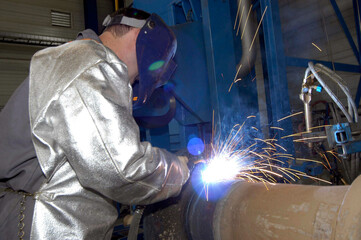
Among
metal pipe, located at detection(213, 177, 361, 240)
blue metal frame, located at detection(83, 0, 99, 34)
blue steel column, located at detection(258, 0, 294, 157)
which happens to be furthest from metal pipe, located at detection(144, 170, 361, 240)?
blue metal frame, located at detection(83, 0, 99, 34)

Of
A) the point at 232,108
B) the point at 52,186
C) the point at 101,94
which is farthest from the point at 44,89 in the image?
the point at 232,108

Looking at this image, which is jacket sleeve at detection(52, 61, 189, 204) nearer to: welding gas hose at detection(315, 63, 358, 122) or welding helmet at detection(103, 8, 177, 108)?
welding helmet at detection(103, 8, 177, 108)

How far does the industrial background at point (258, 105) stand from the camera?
1035 millimetres

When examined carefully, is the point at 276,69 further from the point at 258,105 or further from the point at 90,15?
the point at 90,15

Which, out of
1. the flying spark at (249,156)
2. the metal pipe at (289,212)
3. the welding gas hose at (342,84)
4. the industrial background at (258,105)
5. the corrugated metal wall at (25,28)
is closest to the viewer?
the metal pipe at (289,212)

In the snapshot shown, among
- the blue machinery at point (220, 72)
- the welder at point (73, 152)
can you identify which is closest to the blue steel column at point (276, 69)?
the blue machinery at point (220, 72)

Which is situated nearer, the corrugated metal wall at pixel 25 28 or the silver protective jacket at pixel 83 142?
the silver protective jacket at pixel 83 142

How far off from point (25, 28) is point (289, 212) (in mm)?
10065

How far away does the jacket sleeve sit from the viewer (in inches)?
42.4

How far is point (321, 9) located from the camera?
4445 mm

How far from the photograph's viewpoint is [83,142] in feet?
3.53

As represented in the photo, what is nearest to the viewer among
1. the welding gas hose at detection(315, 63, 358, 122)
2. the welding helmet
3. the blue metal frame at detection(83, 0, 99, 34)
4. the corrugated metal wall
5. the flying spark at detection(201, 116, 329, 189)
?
the welding helmet

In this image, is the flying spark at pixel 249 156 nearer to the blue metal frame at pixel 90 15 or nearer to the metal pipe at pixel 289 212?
the metal pipe at pixel 289 212

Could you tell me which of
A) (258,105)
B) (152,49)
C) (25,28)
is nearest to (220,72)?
(258,105)
